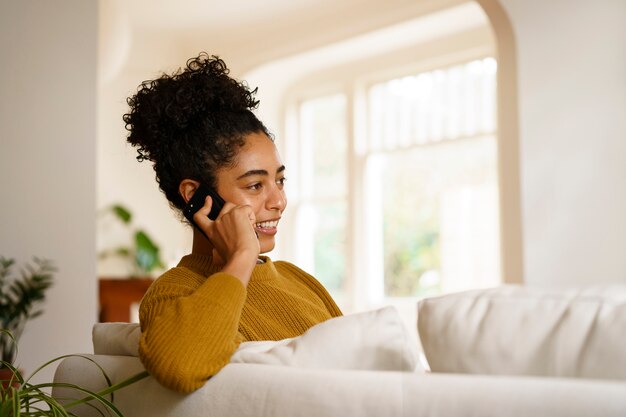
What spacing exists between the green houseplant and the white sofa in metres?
6.76

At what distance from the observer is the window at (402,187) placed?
7.50m

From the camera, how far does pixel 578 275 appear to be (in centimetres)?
434

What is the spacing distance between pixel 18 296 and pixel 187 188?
80.8 inches

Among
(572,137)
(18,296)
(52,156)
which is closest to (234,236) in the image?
(18,296)

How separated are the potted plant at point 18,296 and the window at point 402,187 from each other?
4.49m

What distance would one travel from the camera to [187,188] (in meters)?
1.91

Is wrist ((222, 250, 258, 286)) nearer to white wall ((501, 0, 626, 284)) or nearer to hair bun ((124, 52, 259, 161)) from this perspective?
hair bun ((124, 52, 259, 161))

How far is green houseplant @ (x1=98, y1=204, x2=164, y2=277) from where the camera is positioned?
790 cm

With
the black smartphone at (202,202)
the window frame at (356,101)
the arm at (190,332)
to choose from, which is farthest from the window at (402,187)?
the arm at (190,332)

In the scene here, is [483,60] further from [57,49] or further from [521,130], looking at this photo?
[57,49]

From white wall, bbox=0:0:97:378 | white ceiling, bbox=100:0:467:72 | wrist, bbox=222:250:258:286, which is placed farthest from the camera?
white ceiling, bbox=100:0:467:72

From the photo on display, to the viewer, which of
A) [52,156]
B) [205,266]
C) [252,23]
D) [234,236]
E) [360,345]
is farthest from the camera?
[252,23]

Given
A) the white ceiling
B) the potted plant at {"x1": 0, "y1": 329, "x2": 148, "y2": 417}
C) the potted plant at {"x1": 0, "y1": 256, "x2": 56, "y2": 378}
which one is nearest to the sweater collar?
the potted plant at {"x1": 0, "y1": 329, "x2": 148, "y2": 417}

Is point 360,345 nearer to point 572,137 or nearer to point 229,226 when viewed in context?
point 229,226
